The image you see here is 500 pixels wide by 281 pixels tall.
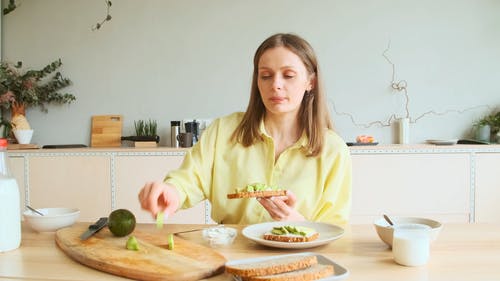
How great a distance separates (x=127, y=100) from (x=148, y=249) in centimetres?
285

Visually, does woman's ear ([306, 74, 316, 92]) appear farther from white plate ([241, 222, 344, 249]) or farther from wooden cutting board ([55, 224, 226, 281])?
wooden cutting board ([55, 224, 226, 281])

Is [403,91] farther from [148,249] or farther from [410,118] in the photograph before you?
[148,249]

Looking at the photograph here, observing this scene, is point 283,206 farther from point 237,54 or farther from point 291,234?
point 237,54

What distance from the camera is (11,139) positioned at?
3.70 metres

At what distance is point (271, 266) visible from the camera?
0.88m

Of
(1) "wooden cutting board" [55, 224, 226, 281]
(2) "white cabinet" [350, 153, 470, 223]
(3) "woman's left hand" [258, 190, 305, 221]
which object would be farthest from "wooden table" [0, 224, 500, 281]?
(2) "white cabinet" [350, 153, 470, 223]

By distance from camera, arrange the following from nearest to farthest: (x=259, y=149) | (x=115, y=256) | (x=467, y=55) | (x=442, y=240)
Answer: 1. (x=115, y=256)
2. (x=442, y=240)
3. (x=259, y=149)
4. (x=467, y=55)

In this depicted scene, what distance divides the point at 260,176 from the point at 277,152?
0.12m

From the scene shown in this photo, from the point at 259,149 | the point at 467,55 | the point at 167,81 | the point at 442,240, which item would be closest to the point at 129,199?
the point at 167,81

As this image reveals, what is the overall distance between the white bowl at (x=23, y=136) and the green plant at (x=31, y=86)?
25cm

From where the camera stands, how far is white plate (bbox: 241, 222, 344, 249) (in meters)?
1.10

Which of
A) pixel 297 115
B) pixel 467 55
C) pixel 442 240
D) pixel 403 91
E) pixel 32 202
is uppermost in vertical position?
pixel 467 55

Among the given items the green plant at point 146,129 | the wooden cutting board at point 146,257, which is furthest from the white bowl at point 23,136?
the wooden cutting board at point 146,257

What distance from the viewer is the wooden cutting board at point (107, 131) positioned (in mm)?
3732
